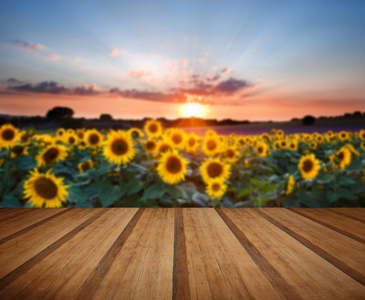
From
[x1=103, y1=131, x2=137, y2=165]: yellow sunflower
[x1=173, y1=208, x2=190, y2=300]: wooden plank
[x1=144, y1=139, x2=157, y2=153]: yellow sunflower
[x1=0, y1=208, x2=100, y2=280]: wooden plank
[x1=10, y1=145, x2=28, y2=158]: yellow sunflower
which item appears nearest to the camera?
[x1=173, y1=208, x2=190, y2=300]: wooden plank

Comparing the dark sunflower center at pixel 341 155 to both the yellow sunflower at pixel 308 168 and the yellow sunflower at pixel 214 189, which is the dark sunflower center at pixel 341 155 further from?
the yellow sunflower at pixel 214 189

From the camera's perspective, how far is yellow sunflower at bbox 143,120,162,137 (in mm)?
2709

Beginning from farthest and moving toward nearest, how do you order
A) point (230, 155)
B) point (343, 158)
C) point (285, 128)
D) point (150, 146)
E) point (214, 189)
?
point (285, 128)
point (230, 155)
point (343, 158)
point (214, 189)
point (150, 146)

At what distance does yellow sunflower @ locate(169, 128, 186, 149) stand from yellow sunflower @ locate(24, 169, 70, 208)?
1043 millimetres

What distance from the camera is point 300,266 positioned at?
1.39 m

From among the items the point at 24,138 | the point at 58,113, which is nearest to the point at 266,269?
the point at 24,138

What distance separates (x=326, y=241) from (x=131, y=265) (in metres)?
1.22

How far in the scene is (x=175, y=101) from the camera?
160 inches

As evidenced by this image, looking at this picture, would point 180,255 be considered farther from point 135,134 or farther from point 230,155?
point 230,155

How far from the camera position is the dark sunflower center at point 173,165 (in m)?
2.11

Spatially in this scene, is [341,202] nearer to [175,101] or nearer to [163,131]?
[163,131]

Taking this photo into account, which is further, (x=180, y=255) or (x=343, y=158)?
(x=343, y=158)

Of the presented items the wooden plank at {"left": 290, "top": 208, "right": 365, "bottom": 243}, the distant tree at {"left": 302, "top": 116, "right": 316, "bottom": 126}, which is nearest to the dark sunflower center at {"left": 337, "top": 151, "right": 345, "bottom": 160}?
the wooden plank at {"left": 290, "top": 208, "right": 365, "bottom": 243}

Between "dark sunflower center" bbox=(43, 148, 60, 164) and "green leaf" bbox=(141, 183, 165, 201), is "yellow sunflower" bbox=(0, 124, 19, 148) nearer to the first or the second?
"dark sunflower center" bbox=(43, 148, 60, 164)
